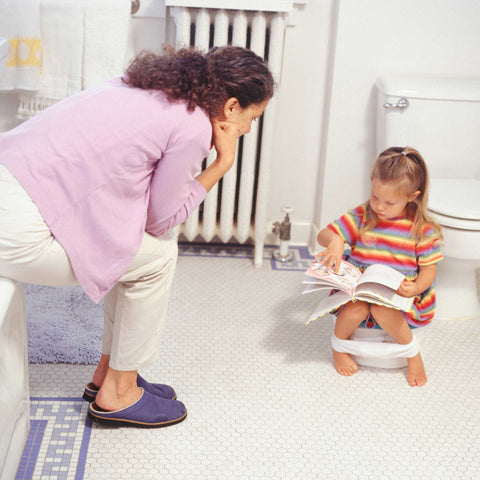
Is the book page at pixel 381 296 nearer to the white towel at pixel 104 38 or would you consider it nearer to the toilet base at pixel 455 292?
the toilet base at pixel 455 292

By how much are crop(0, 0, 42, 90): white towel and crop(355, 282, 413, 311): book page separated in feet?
3.91

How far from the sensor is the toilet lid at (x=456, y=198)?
1767 millimetres

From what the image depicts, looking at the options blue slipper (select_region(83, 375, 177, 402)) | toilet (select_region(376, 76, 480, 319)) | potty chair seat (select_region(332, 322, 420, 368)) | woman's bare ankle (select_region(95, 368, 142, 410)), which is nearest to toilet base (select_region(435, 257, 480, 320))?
toilet (select_region(376, 76, 480, 319))

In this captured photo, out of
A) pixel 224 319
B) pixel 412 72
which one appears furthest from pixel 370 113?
pixel 224 319

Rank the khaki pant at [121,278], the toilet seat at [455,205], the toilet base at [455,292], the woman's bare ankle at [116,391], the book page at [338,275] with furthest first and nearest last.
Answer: the toilet base at [455,292]
the toilet seat at [455,205]
the book page at [338,275]
the woman's bare ankle at [116,391]
the khaki pant at [121,278]

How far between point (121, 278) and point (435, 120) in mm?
1230

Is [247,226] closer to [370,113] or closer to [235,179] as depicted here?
[235,179]

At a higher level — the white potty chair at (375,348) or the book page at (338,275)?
the book page at (338,275)

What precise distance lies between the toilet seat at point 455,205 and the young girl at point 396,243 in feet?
0.33

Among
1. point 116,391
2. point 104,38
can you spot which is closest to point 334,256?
point 116,391

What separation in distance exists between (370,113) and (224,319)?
90 cm

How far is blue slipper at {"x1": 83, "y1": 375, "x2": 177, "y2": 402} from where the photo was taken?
149 centimetres

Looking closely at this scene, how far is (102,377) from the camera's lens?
4.91 feet

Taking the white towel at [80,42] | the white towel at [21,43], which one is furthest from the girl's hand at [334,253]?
the white towel at [21,43]
